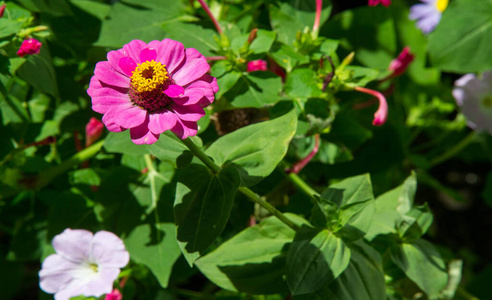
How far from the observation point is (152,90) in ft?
1.91

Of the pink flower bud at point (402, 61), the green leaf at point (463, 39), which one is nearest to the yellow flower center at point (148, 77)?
the pink flower bud at point (402, 61)

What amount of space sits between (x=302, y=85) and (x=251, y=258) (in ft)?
1.05

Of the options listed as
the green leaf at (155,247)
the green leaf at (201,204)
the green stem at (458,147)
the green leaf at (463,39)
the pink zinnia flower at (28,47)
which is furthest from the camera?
the green stem at (458,147)

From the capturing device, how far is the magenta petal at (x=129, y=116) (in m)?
0.57

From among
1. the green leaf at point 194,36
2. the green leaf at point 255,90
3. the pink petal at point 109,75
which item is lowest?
Result: the green leaf at point 255,90

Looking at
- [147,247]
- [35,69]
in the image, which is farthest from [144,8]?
[147,247]

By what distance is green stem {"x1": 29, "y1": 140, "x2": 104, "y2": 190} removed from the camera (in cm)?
95

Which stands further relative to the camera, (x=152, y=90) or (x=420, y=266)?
(x=420, y=266)

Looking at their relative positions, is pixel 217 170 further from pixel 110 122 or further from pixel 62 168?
pixel 62 168

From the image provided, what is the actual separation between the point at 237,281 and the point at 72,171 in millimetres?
439

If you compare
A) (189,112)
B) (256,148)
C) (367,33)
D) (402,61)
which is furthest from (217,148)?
(367,33)

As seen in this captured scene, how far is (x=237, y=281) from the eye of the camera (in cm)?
88

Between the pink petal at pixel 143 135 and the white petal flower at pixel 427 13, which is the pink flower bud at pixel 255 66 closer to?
the pink petal at pixel 143 135

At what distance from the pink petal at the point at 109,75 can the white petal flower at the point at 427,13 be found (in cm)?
114
